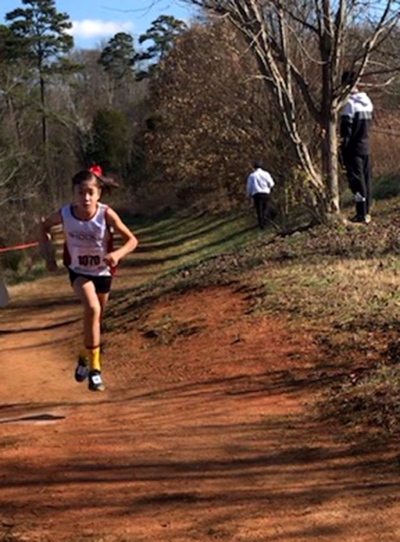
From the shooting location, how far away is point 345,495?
570cm

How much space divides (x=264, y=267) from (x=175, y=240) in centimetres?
2283

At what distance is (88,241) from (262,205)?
17.6m

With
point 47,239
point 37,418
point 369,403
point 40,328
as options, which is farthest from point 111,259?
point 40,328

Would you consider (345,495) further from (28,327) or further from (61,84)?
(61,84)

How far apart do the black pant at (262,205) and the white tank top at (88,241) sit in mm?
16913

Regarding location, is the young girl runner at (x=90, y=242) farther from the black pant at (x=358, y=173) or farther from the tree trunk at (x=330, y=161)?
the tree trunk at (x=330, y=161)

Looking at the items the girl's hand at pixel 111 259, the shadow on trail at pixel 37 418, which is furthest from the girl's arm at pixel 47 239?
the shadow on trail at pixel 37 418

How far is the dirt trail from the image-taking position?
17.9ft

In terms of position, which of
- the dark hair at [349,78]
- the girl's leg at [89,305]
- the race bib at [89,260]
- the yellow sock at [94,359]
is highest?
the dark hair at [349,78]

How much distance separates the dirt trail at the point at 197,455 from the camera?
544cm

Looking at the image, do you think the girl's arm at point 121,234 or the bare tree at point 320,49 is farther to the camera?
the bare tree at point 320,49

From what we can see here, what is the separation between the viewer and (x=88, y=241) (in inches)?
328

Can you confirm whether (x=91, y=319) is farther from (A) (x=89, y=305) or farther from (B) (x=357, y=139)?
(B) (x=357, y=139)

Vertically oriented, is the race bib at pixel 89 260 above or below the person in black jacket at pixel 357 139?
below
